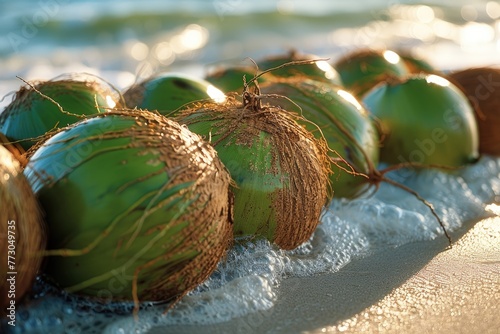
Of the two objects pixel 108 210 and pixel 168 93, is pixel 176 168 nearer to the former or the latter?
pixel 108 210

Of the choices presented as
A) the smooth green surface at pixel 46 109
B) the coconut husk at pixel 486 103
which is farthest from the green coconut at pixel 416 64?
the smooth green surface at pixel 46 109

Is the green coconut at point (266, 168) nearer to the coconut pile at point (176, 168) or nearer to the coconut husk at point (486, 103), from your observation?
the coconut pile at point (176, 168)

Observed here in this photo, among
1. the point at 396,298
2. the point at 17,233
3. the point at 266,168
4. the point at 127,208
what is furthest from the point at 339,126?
the point at 17,233

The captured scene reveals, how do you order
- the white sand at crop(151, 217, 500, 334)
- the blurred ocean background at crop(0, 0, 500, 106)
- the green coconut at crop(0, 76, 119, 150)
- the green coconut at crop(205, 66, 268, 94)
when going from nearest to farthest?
the white sand at crop(151, 217, 500, 334) → the green coconut at crop(0, 76, 119, 150) → the green coconut at crop(205, 66, 268, 94) → the blurred ocean background at crop(0, 0, 500, 106)

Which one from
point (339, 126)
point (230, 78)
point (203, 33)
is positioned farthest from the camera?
point (203, 33)

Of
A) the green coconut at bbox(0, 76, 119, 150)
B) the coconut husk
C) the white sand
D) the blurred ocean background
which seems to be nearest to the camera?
the white sand

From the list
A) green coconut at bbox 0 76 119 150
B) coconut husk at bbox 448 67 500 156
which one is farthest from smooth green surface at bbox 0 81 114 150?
coconut husk at bbox 448 67 500 156

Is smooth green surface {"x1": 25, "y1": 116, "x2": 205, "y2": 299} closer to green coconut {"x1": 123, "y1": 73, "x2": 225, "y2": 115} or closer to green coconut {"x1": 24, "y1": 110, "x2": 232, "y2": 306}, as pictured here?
green coconut {"x1": 24, "y1": 110, "x2": 232, "y2": 306}

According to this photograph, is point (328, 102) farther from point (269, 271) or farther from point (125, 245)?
point (125, 245)
